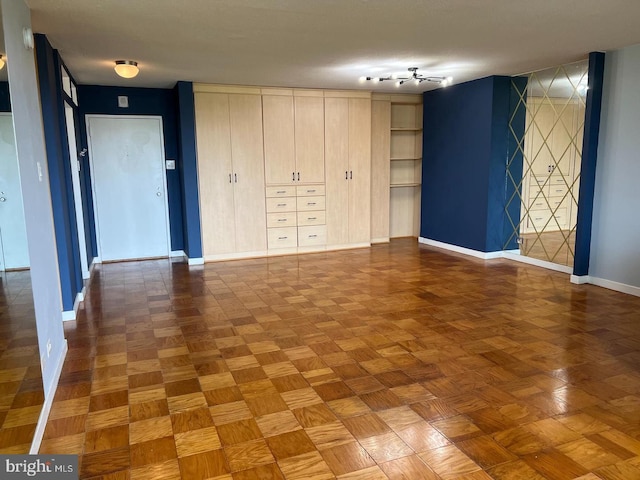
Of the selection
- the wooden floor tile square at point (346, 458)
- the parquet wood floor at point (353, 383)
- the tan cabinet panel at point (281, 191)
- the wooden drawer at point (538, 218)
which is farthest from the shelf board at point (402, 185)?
the wooden floor tile square at point (346, 458)

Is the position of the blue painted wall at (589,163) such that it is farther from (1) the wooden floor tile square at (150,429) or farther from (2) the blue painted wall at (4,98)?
(2) the blue painted wall at (4,98)

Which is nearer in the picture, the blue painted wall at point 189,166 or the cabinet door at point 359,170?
the blue painted wall at point 189,166

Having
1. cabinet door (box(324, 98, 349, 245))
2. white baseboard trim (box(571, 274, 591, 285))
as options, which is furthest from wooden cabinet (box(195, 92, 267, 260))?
white baseboard trim (box(571, 274, 591, 285))

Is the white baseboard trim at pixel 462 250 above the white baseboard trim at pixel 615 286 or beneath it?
above

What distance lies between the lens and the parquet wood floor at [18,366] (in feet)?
7.08

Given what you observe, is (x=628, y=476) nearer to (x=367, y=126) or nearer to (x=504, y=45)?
(x=504, y=45)

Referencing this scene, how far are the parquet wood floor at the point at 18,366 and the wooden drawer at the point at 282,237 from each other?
4416 mm

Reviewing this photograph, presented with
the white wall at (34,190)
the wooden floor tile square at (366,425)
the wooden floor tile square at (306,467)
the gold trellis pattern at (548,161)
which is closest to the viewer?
the wooden floor tile square at (306,467)

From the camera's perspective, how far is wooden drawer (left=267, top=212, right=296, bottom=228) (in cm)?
679

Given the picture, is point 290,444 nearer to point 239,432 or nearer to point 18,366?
point 239,432

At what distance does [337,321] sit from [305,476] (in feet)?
6.61

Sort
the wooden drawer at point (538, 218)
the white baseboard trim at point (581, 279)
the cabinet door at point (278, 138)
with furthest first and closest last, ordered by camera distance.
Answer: the cabinet door at point (278, 138) < the wooden drawer at point (538, 218) < the white baseboard trim at point (581, 279)

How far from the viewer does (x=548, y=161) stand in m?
5.76

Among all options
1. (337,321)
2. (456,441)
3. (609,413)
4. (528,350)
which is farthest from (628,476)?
(337,321)
